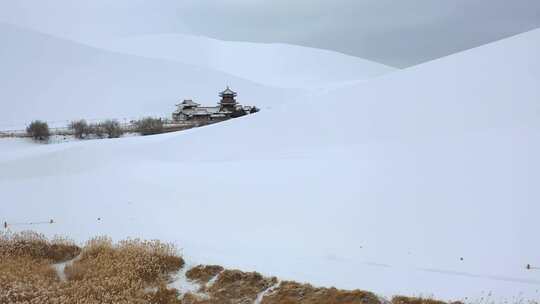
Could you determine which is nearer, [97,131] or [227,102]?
[97,131]

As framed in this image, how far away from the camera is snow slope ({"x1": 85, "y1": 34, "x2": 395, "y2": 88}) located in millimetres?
75250

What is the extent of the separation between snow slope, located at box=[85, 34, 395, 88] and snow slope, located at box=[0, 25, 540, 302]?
2170 inches

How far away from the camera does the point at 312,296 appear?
18.4ft

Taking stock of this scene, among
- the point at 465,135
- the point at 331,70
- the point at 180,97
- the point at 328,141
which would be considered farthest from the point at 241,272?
the point at 331,70

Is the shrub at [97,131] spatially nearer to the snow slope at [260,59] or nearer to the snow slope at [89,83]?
the snow slope at [89,83]

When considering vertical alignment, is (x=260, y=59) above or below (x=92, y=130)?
above

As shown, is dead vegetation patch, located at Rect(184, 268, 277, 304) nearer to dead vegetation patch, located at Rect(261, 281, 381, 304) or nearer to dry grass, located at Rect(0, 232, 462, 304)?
dry grass, located at Rect(0, 232, 462, 304)

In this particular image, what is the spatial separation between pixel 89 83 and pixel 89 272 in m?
57.4

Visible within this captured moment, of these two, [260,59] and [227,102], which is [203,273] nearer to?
[227,102]

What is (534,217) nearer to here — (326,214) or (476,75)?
(326,214)

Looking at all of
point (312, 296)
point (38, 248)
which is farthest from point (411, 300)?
point (38, 248)

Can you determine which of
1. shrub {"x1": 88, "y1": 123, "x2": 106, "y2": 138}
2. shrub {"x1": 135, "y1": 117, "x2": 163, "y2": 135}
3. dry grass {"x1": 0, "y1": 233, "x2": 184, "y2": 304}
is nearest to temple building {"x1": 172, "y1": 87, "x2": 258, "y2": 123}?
shrub {"x1": 135, "y1": 117, "x2": 163, "y2": 135}

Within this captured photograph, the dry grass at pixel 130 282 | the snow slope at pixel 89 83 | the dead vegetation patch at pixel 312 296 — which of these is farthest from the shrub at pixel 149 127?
the dead vegetation patch at pixel 312 296

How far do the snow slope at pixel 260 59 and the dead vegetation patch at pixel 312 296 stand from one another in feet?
218
